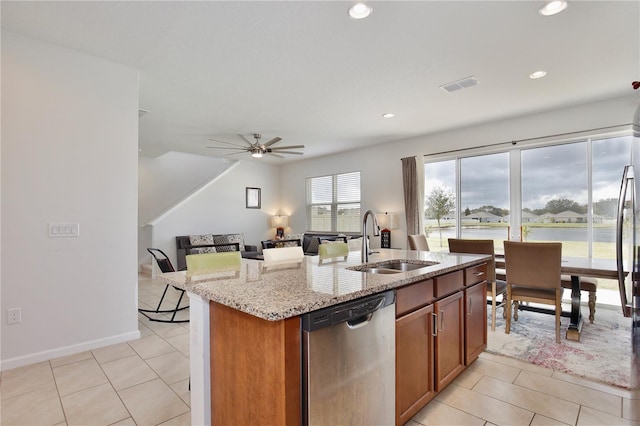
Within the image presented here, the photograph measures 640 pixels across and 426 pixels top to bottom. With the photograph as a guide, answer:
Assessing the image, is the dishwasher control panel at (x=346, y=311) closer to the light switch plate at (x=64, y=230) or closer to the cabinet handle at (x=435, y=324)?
the cabinet handle at (x=435, y=324)

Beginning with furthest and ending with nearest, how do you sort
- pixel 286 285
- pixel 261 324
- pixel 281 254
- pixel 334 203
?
pixel 334 203 → pixel 281 254 → pixel 286 285 → pixel 261 324

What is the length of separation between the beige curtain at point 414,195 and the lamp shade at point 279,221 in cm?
365

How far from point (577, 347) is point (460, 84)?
2.84 meters

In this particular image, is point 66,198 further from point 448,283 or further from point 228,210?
point 228,210

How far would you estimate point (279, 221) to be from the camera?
845cm

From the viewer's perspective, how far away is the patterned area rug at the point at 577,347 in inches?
96.9

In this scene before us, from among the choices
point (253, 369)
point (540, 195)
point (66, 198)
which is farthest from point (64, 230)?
point (540, 195)

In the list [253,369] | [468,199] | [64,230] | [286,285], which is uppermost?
[468,199]

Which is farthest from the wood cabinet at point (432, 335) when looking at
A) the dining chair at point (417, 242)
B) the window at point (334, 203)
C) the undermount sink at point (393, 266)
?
the window at point (334, 203)

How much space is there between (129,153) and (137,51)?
0.94 metres

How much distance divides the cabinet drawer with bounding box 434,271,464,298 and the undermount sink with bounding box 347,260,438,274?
17 centimetres

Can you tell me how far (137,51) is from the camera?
9.20 ft

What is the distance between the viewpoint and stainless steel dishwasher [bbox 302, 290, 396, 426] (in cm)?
121

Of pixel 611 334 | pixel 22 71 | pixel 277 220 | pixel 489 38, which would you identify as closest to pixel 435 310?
pixel 489 38
